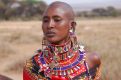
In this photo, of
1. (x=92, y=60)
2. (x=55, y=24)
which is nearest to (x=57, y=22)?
(x=55, y=24)

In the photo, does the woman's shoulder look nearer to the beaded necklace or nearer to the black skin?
the beaded necklace

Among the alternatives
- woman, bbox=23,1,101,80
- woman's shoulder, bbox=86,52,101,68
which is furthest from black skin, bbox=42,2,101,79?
woman's shoulder, bbox=86,52,101,68

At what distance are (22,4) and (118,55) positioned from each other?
55574 mm

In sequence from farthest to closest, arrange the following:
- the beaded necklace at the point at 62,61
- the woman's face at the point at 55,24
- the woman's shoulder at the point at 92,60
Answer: the woman's shoulder at the point at 92,60
the beaded necklace at the point at 62,61
the woman's face at the point at 55,24

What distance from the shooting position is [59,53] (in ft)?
12.5

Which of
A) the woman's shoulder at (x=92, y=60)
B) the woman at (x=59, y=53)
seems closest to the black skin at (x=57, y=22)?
the woman at (x=59, y=53)

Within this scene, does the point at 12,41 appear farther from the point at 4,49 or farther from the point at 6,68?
the point at 6,68

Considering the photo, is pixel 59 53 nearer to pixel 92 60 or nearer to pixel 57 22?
pixel 57 22

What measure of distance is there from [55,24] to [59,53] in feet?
0.85

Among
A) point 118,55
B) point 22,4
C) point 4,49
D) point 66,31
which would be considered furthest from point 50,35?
point 22,4

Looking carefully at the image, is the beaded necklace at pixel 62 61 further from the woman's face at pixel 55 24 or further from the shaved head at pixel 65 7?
the shaved head at pixel 65 7

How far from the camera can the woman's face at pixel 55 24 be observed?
3.72 m

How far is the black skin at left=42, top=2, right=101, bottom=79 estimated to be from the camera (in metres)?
3.72

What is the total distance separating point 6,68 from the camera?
14.4m
